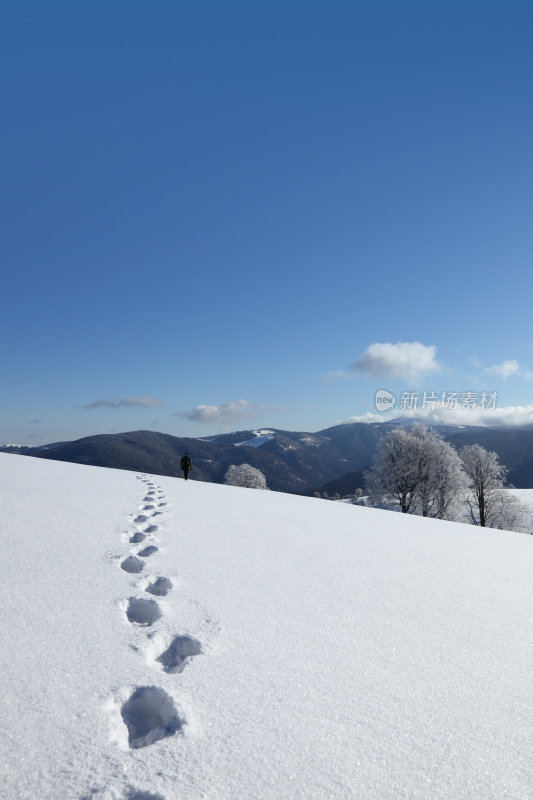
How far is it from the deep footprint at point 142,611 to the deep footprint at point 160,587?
0.35 metres

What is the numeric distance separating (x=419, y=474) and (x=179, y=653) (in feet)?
98.1

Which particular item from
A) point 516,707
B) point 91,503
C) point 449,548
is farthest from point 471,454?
point 516,707

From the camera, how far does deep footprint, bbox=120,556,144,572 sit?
469 centimetres

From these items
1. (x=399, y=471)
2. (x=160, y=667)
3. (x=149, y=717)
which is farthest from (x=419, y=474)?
(x=149, y=717)

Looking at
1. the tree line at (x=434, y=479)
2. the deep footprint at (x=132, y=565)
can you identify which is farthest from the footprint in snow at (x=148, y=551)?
the tree line at (x=434, y=479)

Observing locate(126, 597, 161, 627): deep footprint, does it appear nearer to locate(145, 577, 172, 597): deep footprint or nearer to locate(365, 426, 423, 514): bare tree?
locate(145, 577, 172, 597): deep footprint

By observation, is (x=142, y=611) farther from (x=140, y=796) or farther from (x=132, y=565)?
(x=140, y=796)

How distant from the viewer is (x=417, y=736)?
2.09 metres

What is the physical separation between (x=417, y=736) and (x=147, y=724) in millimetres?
1451

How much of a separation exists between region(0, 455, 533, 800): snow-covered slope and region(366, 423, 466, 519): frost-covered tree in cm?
2527

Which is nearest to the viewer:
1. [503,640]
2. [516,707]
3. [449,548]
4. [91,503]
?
[516,707]

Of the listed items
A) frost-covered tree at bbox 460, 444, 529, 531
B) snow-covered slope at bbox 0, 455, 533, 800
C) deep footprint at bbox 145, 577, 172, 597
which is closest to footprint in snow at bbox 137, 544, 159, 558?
snow-covered slope at bbox 0, 455, 533, 800

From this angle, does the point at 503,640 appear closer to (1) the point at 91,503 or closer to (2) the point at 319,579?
(2) the point at 319,579

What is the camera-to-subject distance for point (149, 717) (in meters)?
2.18
